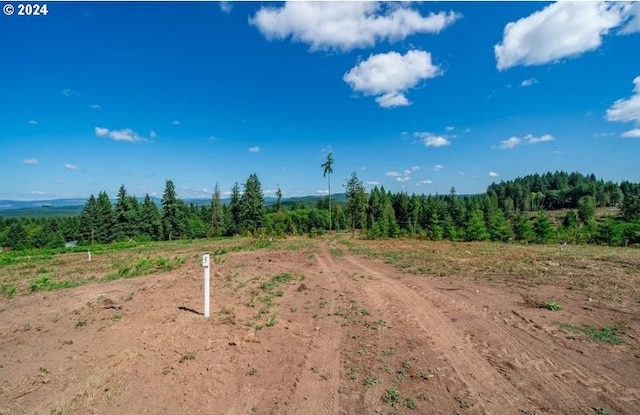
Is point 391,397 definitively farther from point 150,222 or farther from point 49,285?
point 150,222

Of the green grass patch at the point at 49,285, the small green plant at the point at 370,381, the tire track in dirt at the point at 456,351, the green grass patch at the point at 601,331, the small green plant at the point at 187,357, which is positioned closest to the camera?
the tire track in dirt at the point at 456,351

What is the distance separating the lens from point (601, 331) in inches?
261

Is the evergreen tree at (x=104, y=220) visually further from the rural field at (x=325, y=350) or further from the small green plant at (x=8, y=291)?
the rural field at (x=325, y=350)

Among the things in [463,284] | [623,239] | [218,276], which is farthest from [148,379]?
[623,239]

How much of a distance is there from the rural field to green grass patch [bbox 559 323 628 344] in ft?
0.16

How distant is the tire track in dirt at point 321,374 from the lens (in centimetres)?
422

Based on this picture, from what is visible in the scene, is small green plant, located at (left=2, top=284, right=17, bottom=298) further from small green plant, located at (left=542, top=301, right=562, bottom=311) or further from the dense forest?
the dense forest

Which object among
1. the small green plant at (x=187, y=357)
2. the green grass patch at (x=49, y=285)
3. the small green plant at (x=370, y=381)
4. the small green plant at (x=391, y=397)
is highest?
the small green plant at (x=187, y=357)

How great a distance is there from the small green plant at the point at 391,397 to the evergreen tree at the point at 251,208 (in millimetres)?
62141

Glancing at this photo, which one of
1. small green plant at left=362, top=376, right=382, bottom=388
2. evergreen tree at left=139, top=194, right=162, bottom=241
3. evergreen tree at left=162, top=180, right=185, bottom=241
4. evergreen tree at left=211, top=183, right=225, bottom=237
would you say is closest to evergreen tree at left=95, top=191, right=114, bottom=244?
evergreen tree at left=139, top=194, right=162, bottom=241

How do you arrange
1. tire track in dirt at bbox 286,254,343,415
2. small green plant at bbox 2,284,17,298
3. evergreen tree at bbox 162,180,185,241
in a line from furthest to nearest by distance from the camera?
1. evergreen tree at bbox 162,180,185,241
2. small green plant at bbox 2,284,17,298
3. tire track in dirt at bbox 286,254,343,415

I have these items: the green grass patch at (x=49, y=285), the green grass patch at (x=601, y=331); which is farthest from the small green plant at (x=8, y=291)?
the green grass patch at (x=601, y=331)

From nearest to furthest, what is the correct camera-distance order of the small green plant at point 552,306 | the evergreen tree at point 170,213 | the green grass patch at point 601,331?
the green grass patch at point 601,331 → the small green plant at point 552,306 → the evergreen tree at point 170,213

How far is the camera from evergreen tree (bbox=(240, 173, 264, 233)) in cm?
6556
